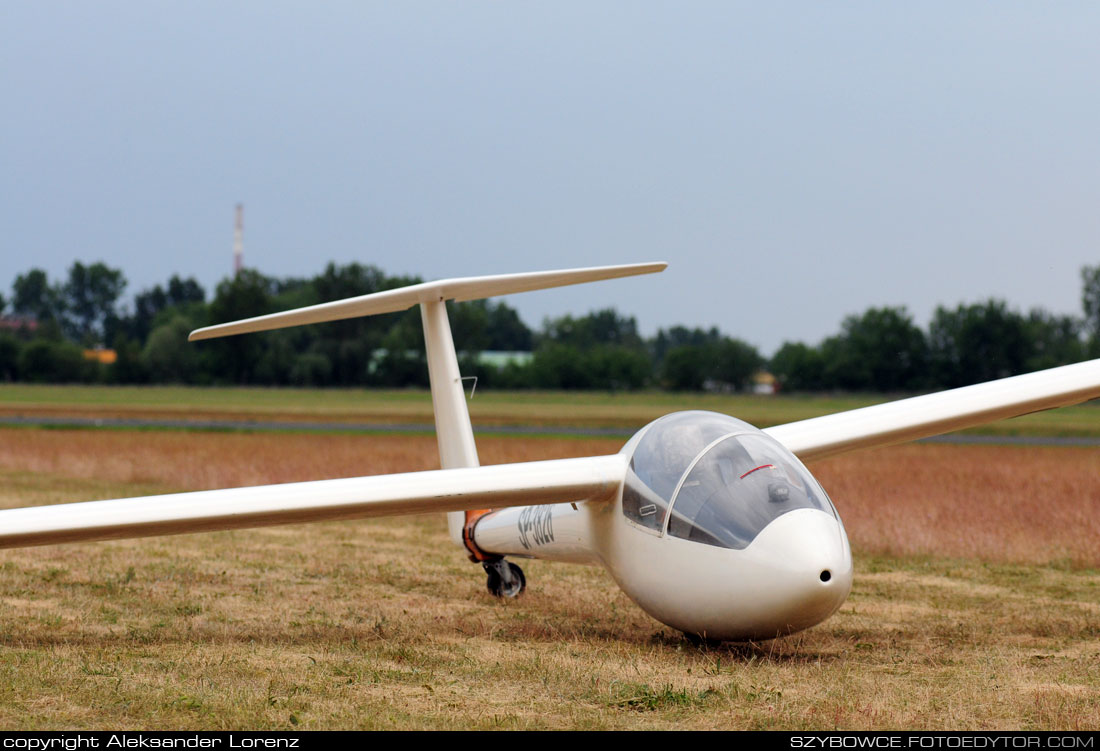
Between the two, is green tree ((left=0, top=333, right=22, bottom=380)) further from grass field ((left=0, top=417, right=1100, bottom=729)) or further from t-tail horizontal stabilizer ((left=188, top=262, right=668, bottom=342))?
t-tail horizontal stabilizer ((left=188, top=262, right=668, bottom=342))

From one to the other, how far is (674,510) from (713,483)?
0.35m

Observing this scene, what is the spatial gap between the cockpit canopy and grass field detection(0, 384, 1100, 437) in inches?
1541

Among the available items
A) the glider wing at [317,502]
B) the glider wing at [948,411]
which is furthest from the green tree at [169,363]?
the glider wing at [948,411]

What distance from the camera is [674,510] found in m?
7.45

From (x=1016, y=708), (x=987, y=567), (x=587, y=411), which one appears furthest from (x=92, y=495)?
(x=587, y=411)

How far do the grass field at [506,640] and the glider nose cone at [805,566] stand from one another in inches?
18.1

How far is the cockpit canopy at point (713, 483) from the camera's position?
7.13 m

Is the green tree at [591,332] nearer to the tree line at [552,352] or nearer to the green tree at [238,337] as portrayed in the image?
the tree line at [552,352]

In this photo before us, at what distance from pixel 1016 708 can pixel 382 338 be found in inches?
3577

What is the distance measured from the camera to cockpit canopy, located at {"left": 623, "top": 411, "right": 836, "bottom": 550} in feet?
23.4

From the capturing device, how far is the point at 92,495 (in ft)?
63.0

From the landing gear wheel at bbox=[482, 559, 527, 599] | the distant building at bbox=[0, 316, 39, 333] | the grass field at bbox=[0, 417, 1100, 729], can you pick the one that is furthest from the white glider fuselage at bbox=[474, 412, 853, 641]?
the distant building at bbox=[0, 316, 39, 333]

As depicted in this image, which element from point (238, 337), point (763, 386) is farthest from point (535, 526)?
point (238, 337)
